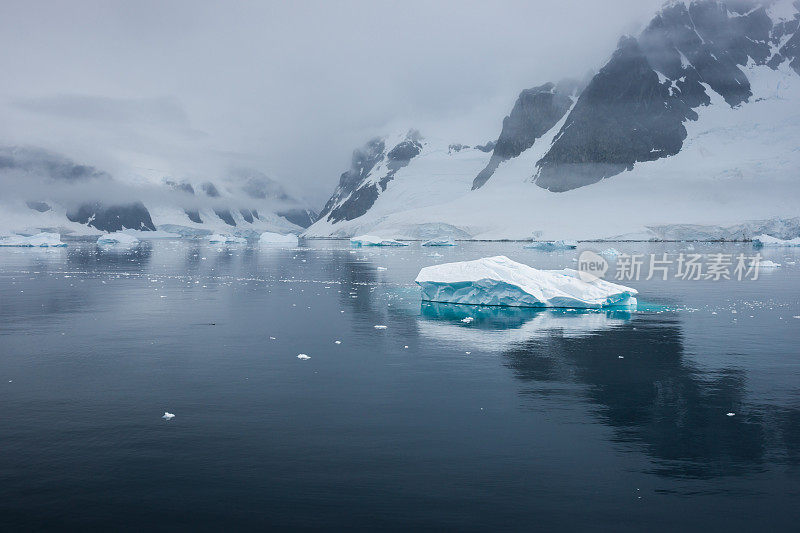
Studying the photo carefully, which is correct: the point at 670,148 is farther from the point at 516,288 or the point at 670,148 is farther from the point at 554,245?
the point at 516,288

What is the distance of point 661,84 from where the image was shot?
165m

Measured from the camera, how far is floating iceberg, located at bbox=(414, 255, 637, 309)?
2658 centimetres

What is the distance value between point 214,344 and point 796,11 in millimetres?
187200

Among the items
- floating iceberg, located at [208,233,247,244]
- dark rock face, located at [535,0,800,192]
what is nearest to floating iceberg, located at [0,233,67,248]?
floating iceberg, located at [208,233,247,244]

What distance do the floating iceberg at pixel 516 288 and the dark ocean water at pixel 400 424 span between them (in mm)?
3307

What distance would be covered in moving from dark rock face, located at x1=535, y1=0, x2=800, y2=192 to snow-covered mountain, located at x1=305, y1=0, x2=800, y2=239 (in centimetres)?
29

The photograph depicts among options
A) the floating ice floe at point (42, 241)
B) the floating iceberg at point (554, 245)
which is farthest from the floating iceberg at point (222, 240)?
the floating iceberg at point (554, 245)

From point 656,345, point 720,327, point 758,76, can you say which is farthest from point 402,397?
point 758,76

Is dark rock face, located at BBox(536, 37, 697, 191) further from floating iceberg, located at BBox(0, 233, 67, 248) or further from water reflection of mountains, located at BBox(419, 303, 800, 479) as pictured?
water reflection of mountains, located at BBox(419, 303, 800, 479)

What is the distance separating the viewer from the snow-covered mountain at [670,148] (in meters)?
128

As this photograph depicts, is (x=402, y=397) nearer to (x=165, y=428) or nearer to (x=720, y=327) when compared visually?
(x=165, y=428)

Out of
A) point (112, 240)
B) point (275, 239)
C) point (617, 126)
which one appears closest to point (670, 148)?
point (617, 126)

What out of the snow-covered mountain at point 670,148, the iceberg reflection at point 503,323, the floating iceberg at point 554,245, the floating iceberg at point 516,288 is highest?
the snow-covered mountain at point 670,148

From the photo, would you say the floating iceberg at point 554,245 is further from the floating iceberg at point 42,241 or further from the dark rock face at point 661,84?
the dark rock face at point 661,84
